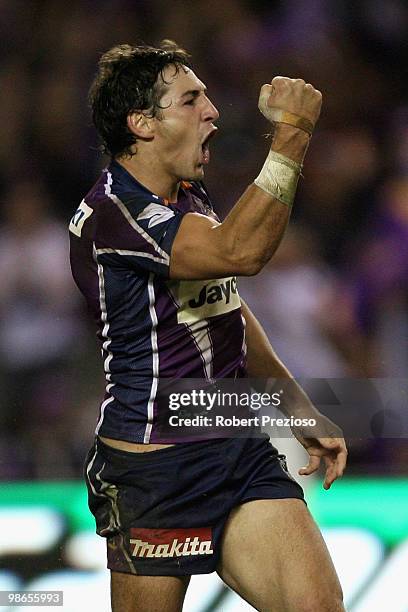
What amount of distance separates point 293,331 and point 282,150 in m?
2.35

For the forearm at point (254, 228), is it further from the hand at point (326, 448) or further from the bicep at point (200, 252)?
the hand at point (326, 448)

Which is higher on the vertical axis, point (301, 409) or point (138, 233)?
point (138, 233)

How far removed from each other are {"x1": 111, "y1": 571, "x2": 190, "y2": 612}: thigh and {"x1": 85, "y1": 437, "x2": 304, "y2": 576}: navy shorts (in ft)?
0.06

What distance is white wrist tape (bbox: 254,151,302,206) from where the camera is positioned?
2.29 metres

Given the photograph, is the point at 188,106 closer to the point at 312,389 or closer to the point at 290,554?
the point at 290,554

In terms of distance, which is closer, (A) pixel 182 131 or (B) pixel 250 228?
(B) pixel 250 228

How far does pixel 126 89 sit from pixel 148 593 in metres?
1.15

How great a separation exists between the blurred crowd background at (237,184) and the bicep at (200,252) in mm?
1935

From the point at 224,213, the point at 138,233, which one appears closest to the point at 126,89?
the point at 138,233

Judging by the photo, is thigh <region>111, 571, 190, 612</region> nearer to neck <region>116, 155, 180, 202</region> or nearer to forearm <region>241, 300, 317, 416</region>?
forearm <region>241, 300, 317, 416</region>

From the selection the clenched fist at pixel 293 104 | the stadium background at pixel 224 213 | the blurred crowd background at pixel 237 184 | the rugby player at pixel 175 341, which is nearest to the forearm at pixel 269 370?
the rugby player at pixel 175 341

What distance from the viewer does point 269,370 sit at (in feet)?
9.25

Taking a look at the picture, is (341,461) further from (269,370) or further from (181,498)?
(181,498)

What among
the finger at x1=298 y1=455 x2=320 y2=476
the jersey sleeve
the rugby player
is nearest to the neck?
the rugby player
